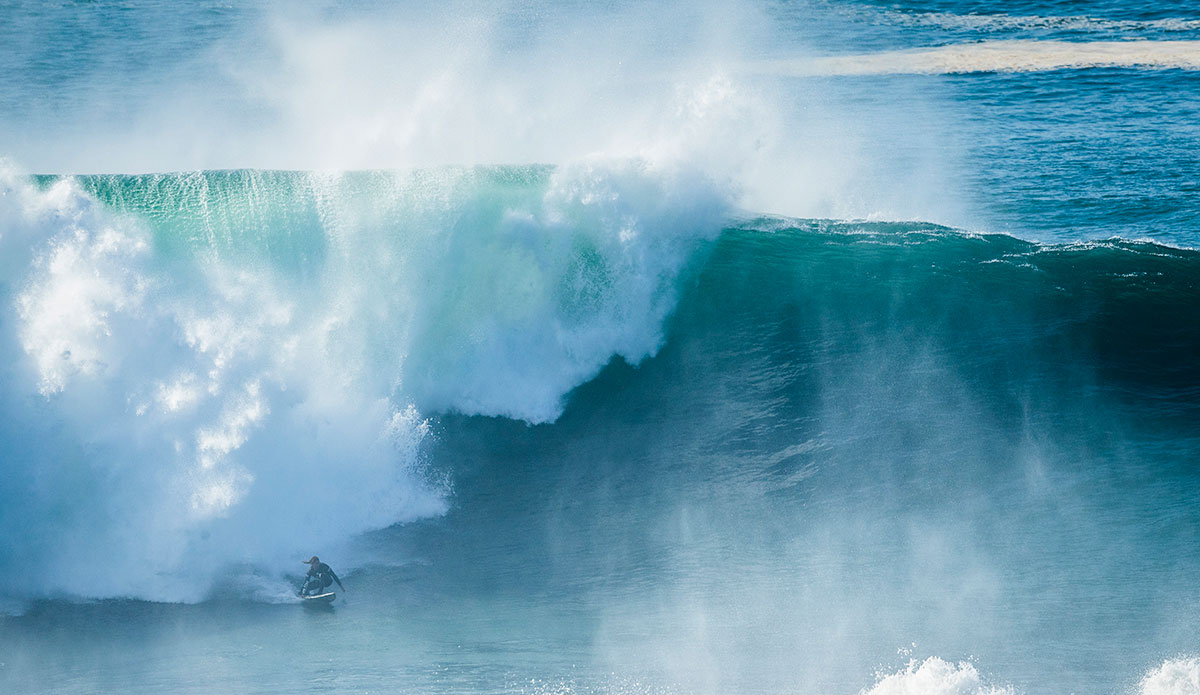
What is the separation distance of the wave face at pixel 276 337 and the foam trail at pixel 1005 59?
15.8 metres

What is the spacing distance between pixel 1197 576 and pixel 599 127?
11741 millimetres

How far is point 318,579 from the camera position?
31.4ft

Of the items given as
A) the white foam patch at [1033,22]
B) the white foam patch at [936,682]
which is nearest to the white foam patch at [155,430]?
the white foam patch at [936,682]

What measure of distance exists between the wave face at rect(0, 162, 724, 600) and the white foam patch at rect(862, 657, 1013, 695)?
199 inches

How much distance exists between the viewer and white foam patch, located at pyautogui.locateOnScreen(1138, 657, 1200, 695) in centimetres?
752

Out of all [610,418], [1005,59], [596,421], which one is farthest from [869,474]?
[1005,59]

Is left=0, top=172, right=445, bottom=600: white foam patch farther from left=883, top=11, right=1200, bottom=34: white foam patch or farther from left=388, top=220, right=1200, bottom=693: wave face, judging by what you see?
left=883, top=11, right=1200, bottom=34: white foam patch

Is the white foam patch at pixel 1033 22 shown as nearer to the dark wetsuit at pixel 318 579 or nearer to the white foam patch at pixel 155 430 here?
the white foam patch at pixel 155 430

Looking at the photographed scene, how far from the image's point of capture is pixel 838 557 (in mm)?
9547

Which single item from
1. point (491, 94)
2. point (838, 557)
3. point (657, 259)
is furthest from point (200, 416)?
point (491, 94)

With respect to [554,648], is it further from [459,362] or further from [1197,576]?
[1197,576]

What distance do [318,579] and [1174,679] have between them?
7114mm

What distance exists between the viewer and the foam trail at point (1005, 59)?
26.5 meters

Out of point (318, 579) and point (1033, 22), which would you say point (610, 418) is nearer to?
point (318, 579)
